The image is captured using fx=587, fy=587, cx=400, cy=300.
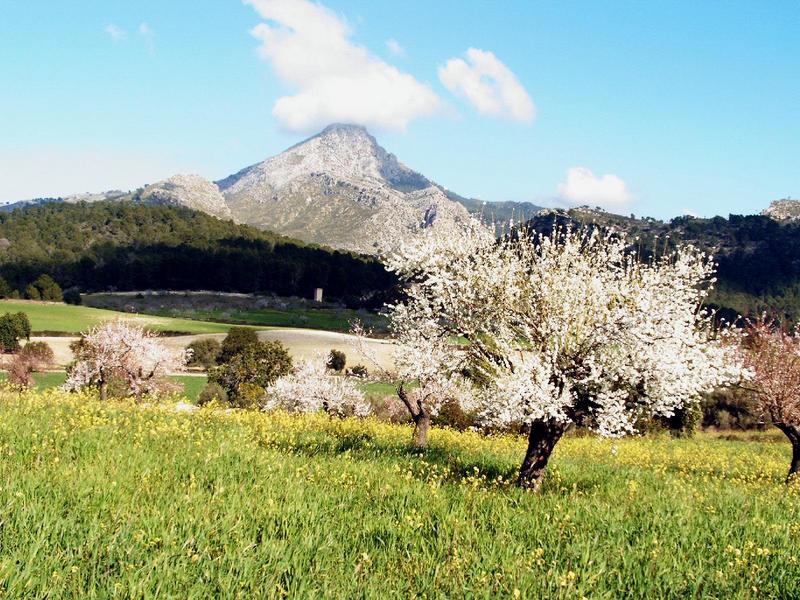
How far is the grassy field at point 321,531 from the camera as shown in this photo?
4746 mm

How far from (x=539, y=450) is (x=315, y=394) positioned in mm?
33766

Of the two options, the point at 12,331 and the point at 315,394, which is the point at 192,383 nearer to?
the point at 315,394

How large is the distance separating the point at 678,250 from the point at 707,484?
5979 millimetres

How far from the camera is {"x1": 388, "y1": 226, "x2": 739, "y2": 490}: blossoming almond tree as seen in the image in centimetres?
1009

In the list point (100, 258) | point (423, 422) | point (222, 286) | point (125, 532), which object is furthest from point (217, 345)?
point (100, 258)

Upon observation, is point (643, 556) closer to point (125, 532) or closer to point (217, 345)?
point (125, 532)

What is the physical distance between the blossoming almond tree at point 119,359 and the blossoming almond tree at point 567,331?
31959 mm

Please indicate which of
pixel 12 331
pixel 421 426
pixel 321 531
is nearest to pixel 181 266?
pixel 12 331

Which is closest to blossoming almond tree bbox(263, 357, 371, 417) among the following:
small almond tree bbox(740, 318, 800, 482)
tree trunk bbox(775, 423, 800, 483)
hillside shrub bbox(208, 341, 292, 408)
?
hillside shrub bbox(208, 341, 292, 408)

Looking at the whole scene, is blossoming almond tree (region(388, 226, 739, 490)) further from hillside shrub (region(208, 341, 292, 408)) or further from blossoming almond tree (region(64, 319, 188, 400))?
hillside shrub (region(208, 341, 292, 408))

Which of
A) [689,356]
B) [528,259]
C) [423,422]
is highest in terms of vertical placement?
[528,259]

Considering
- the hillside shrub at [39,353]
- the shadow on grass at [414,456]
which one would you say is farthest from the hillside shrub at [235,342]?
the shadow on grass at [414,456]

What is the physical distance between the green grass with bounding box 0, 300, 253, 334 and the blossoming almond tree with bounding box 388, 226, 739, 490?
8907 cm

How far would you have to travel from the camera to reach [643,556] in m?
6.35
